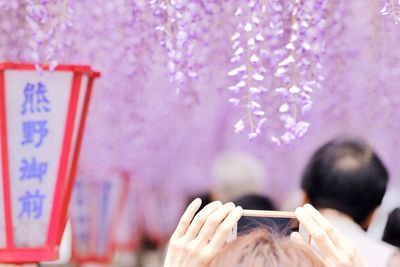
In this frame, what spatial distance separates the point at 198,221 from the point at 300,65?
1359 millimetres

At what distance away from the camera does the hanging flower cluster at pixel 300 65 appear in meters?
3.03

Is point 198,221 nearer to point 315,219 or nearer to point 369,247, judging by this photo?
point 315,219

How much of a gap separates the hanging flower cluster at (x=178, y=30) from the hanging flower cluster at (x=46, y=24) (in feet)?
1.11

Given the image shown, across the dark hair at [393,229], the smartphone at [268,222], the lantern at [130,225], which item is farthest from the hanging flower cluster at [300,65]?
the lantern at [130,225]

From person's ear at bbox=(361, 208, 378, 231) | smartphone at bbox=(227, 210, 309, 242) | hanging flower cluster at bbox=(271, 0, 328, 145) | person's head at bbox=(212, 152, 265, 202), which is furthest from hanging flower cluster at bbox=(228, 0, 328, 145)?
person's head at bbox=(212, 152, 265, 202)

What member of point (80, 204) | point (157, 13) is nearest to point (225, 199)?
point (157, 13)

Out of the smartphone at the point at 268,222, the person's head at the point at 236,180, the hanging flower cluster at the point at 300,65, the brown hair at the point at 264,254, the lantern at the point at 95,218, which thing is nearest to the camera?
the brown hair at the point at 264,254

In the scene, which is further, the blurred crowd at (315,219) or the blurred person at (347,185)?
the blurred person at (347,185)

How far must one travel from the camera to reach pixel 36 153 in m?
2.90

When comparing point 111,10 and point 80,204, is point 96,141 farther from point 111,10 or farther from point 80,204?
point 111,10

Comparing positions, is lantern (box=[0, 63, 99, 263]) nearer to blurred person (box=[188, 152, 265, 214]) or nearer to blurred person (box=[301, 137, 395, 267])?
blurred person (box=[301, 137, 395, 267])

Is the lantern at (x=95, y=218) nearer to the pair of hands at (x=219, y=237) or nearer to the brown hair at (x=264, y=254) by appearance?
the pair of hands at (x=219, y=237)

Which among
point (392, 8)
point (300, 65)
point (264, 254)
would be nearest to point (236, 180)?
point (300, 65)

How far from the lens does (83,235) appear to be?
6.65 metres
